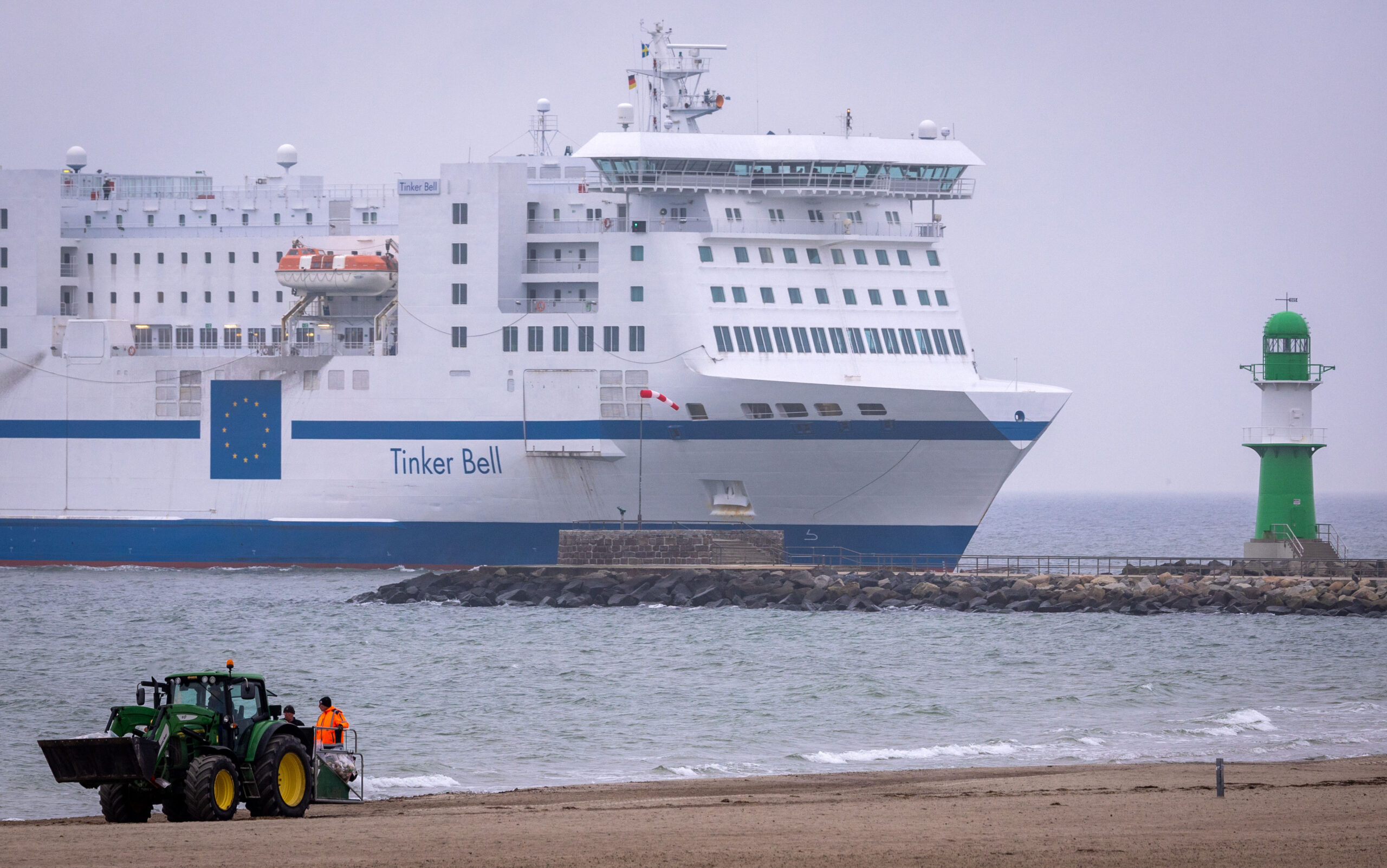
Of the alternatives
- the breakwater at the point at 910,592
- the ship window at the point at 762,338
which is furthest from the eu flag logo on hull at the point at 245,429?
the ship window at the point at 762,338

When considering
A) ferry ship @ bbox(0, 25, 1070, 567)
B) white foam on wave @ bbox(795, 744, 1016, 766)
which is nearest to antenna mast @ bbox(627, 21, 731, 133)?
ferry ship @ bbox(0, 25, 1070, 567)

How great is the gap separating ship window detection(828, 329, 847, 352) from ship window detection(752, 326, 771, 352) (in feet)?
4.38

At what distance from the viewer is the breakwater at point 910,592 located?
3359 centimetres

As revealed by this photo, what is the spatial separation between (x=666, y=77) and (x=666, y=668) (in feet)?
59.7

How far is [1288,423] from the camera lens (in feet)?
113

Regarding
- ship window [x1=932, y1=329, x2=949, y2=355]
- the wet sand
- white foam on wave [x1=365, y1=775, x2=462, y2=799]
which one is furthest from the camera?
ship window [x1=932, y1=329, x2=949, y2=355]

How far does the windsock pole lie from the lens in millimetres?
36344

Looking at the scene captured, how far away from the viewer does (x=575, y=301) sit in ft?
126

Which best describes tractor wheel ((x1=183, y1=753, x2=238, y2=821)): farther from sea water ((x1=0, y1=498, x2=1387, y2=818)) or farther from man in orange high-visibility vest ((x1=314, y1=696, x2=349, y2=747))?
sea water ((x1=0, y1=498, x2=1387, y2=818))

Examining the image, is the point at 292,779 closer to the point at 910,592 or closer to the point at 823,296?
the point at 910,592

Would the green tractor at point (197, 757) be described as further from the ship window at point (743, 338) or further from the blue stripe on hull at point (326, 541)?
the blue stripe on hull at point (326, 541)

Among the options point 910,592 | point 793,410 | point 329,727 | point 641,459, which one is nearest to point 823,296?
point 793,410

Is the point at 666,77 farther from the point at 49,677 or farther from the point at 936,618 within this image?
the point at 49,677

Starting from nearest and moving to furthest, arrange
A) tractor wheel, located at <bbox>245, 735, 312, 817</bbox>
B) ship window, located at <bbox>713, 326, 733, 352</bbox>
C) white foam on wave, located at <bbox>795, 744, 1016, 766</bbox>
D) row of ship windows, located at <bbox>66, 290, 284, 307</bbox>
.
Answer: tractor wheel, located at <bbox>245, 735, 312, 817</bbox> → white foam on wave, located at <bbox>795, 744, 1016, 766</bbox> → ship window, located at <bbox>713, 326, 733, 352</bbox> → row of ship windows, located at <bbox>66, 290, 284, 307</bbox>
